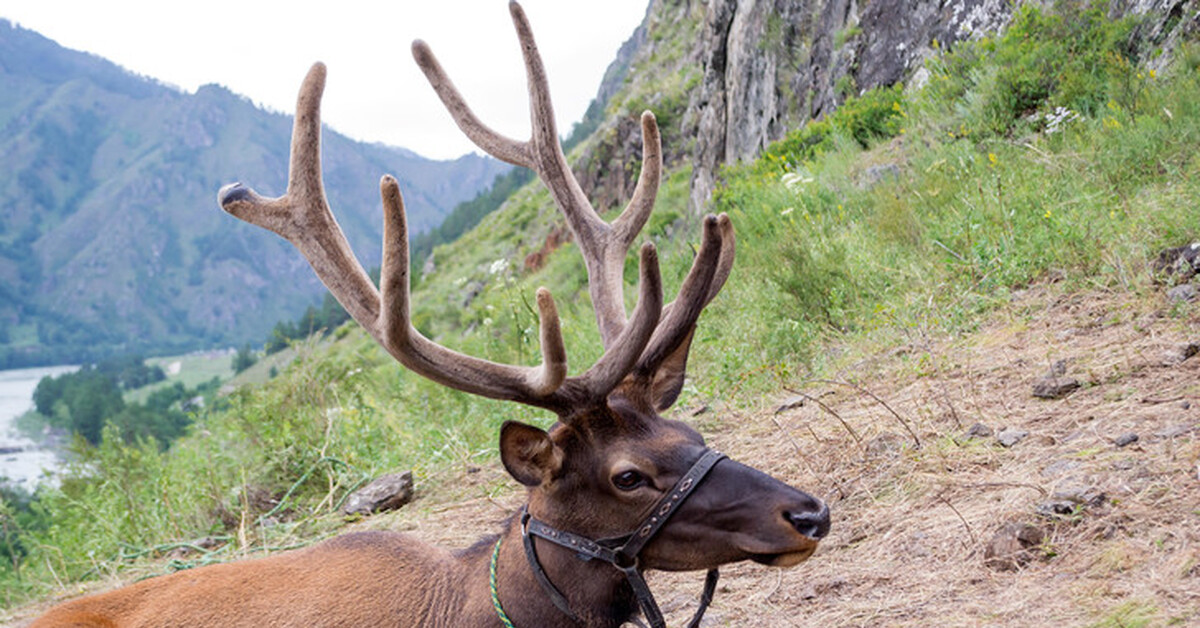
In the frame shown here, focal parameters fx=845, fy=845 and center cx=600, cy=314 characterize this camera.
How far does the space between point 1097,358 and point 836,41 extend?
33.3 feet

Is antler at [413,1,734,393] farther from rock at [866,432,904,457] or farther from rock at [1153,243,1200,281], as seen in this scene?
rock at [1153,243,1200,281]

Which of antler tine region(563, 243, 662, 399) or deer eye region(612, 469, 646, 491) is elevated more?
antler tine region(563, 243, 662, 399)

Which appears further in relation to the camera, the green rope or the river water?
the river water

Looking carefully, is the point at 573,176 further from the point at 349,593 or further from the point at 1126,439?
the point at 1126,439

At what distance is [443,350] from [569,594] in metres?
0.86

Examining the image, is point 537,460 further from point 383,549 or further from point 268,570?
point 268,570

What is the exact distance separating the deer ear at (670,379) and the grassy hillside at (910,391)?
0.95 metres

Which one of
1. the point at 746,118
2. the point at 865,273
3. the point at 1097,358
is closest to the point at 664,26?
the point at 746,118

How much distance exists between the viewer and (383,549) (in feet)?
10.0

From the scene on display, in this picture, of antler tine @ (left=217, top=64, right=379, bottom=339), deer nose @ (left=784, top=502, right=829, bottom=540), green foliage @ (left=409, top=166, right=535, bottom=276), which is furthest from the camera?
green foliage @ (left=409, top=166, right=535, bottom=276)

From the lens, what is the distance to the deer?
97.4 inches

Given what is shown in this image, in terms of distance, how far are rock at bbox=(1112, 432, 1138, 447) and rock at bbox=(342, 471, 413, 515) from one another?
427cm

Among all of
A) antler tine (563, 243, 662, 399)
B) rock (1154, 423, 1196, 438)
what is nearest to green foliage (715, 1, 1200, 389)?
rock (1154, 423, 1196, 438)

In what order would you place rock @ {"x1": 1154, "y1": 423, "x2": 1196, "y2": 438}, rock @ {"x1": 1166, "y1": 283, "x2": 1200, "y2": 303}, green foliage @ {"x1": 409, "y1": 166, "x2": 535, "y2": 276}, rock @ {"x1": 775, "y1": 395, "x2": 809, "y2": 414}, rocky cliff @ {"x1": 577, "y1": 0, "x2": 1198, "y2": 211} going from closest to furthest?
rock @ {"x1": 1154, "y1": 423, "x2": 1196, "y2": 438} < rock @ {"x1": 1166, "y1": 283, "x2": 1200, "y2": 303} < rock @ {"x1": 775, "y1": 395, "x2": 809, "y2": 414} < rocky cliff @ {"x1": 577, "y1": 0, "x2": 1198, "y2": 211} < green foliage @ {"x1": 409, "y1": 166, "x2": 535, "y2": 276}
